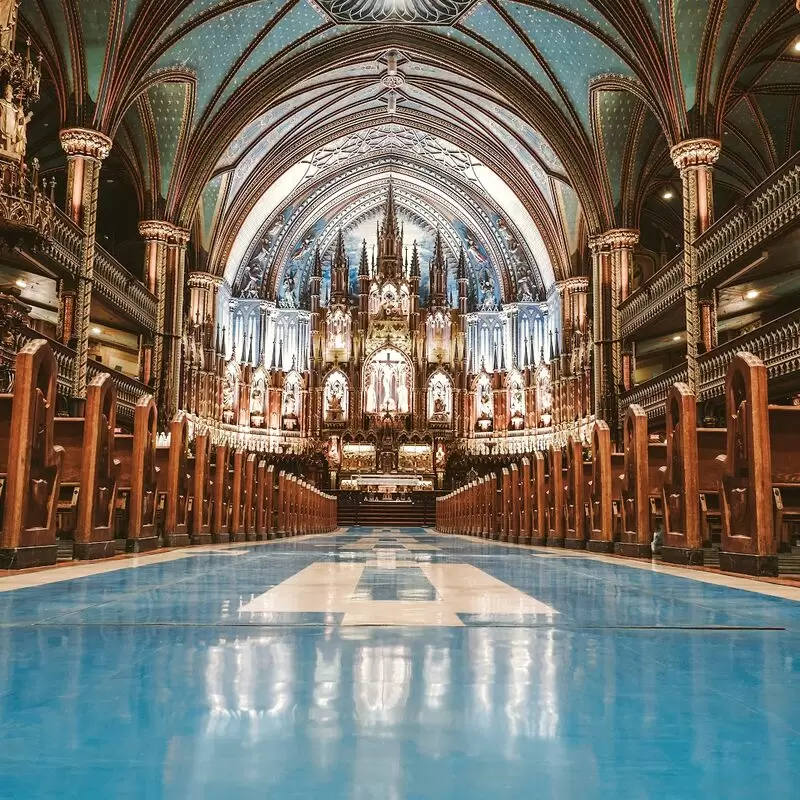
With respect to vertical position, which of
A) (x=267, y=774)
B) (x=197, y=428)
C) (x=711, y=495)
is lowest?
(x=267, y=774)

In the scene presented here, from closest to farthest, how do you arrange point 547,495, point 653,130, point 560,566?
point 560,566
point 547,495
point 653,130

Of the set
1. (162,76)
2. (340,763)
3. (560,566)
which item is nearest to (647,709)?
(340,763)

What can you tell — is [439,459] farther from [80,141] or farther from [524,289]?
[80,141]

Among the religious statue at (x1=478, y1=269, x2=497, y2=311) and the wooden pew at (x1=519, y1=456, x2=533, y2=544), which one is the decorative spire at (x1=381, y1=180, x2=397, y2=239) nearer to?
the religious statue at (x1=478, y1=269, x2=497, y2=311)

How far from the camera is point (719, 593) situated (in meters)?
4.54

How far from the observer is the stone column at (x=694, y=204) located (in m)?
19.2

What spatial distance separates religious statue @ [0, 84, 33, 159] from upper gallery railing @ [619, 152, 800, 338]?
40.8 feet

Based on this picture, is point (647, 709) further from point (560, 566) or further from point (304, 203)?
point (304, 203)

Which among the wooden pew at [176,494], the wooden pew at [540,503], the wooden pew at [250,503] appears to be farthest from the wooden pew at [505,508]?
the wooden pew at [176,494]

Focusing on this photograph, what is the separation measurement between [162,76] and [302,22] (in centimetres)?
487

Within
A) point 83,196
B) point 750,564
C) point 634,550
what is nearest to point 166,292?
point 83,196

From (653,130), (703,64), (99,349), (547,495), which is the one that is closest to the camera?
(547,495)

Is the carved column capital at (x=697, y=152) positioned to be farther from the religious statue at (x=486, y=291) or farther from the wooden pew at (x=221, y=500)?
the religious statue at (x=486, y=291)

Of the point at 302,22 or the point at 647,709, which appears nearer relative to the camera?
the point at 647,709
